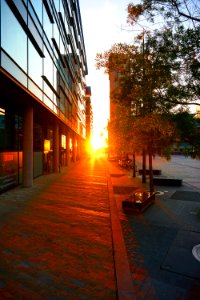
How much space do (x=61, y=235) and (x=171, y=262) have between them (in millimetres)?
3356

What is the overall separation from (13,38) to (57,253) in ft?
33.3

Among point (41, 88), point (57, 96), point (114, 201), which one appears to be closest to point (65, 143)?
point (57, 96)

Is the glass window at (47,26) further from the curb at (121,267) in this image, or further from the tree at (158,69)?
the curb at (121,267)

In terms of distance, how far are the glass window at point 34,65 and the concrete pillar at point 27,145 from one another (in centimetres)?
209

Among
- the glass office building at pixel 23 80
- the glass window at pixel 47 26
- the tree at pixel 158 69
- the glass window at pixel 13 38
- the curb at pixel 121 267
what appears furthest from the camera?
the glass window at pixel 47 26

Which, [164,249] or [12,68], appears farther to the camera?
[12,68]

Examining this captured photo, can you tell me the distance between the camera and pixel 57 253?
6156 millimetres

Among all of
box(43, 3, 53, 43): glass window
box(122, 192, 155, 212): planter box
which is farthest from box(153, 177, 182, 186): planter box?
box(43, 3, 53, 43): glass window

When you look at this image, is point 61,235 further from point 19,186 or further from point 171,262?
point 19,186

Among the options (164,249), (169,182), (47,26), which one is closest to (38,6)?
(47,26)

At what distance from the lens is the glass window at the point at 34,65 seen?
1407cm

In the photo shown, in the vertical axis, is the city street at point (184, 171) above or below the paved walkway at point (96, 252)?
below

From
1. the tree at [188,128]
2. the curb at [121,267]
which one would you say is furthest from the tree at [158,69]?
the curb at [121,267]

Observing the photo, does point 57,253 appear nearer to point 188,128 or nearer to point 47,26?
point 188,128
